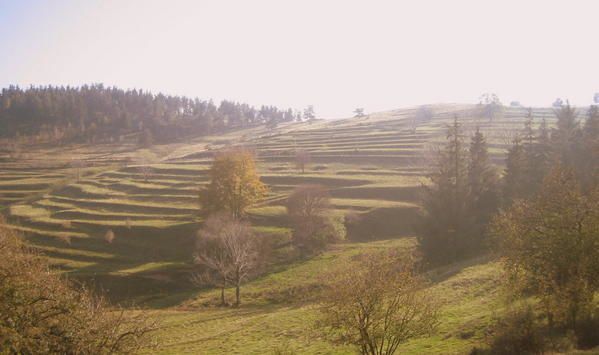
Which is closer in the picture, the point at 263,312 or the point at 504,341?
the point at 504,341

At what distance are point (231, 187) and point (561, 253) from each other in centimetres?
4801

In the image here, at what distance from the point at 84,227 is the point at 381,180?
5652cm

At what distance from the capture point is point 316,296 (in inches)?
1592

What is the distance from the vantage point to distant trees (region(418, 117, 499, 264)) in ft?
157

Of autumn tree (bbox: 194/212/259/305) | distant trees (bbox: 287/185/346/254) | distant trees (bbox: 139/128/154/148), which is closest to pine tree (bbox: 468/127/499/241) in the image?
distant trees (bbox: 287/185/346/254)

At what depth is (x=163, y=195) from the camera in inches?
3410

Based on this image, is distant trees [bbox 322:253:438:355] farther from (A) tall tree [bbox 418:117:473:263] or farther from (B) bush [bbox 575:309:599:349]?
(A) tall tree [bbox 418:117:473:263]

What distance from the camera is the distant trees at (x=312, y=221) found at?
188ft

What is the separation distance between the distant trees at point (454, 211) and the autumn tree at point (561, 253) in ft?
82.4

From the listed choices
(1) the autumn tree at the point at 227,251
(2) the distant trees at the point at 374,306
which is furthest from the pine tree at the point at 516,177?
(2) the distant trees at the point at 374,306

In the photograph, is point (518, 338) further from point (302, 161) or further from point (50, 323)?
point (302, 161)

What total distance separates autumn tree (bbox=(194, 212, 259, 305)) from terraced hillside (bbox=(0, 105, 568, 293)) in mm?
4816

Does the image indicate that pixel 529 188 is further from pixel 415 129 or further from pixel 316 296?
pixel 415 129

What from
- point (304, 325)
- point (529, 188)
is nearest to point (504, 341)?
point (304, 325)
